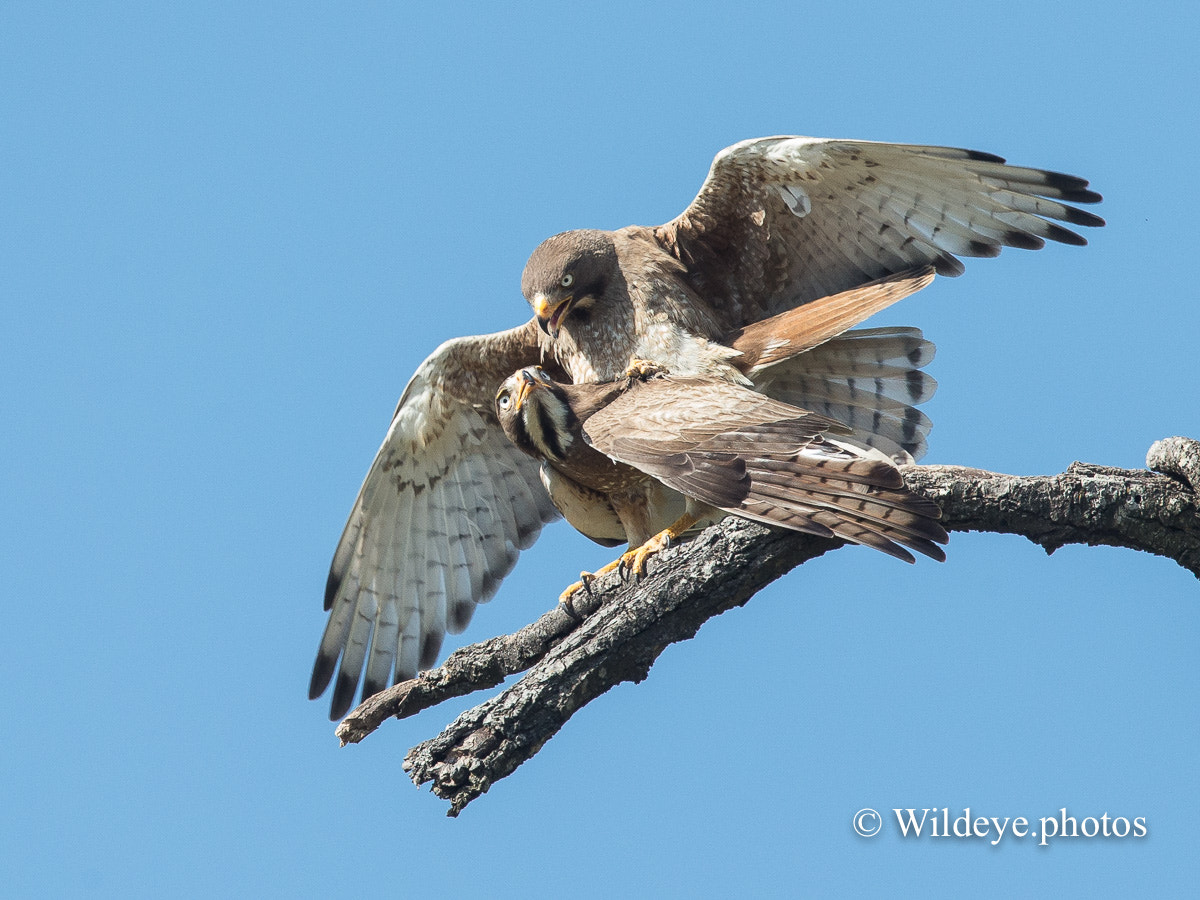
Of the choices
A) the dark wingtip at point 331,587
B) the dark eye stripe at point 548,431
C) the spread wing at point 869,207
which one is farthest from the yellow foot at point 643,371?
the dark wingtip at point 331,587

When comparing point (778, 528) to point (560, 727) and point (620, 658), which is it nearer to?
point (620, 658)

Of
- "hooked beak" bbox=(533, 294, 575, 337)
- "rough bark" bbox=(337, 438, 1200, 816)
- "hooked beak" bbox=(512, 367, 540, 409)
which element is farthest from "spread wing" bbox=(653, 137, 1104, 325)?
"rough bark" bbox=(337, 438, 1200, 816)

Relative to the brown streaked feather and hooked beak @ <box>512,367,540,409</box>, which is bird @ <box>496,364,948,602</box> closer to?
hooked beak @ <box>512,367,540,409</box>

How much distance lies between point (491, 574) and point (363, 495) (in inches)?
39.3

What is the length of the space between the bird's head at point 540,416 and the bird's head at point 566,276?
1.40 feet

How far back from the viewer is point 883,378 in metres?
6.62

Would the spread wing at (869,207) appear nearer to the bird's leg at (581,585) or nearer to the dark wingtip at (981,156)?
the dark wingtip at (981,156)

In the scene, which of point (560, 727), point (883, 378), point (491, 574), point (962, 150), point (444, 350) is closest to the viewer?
point (560, 727)

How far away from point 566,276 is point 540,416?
0.81 m

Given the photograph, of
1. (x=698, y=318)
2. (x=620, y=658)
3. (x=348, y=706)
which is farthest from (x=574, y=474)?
(x=348, y=706)

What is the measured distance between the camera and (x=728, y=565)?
501 cm

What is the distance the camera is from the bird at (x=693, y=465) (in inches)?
186

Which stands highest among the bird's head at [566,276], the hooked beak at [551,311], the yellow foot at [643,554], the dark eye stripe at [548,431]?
the bird's head at [566,276]

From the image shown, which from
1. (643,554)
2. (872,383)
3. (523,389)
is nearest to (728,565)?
(643,554)
